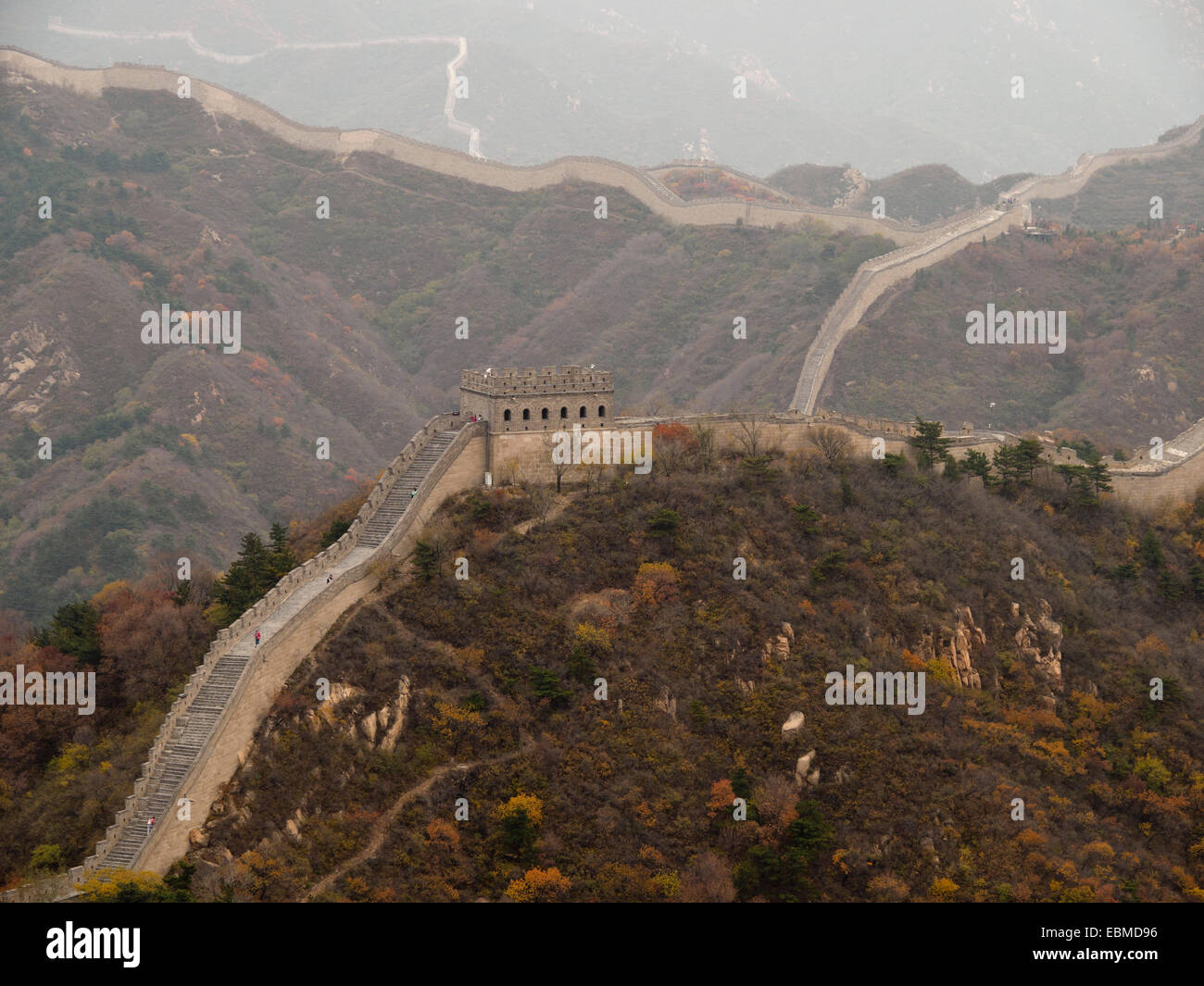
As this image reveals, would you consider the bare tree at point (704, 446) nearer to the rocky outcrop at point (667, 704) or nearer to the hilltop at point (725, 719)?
the hilltop at point (725, 719)

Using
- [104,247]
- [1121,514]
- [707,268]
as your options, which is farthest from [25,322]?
[1121,514]

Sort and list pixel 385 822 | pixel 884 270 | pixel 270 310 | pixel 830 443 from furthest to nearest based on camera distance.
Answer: pixel 270 310 → pixel 884 270 → pixel 830 443 → pixel 385 822

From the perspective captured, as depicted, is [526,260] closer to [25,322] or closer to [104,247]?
[104,247]

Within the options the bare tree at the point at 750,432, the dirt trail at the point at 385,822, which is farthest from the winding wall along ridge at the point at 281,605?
the bare tree at the point at 750,432

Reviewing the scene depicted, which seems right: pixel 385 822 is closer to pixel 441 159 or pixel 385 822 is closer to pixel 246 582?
pixel 246 582

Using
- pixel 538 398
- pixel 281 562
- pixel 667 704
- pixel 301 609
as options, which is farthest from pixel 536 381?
pixel 667 704

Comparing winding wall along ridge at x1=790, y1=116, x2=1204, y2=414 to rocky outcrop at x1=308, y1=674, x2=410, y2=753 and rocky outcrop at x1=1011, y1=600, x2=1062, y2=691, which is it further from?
rocky outcrop at x1=308, y1=674, x2=410, y2=753

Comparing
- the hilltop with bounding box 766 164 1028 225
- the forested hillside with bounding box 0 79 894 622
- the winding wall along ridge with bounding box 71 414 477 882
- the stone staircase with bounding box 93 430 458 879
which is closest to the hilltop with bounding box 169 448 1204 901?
the winding wall along ridge with bounding box 71 414 477 882

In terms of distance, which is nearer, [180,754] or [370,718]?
[180,754]
